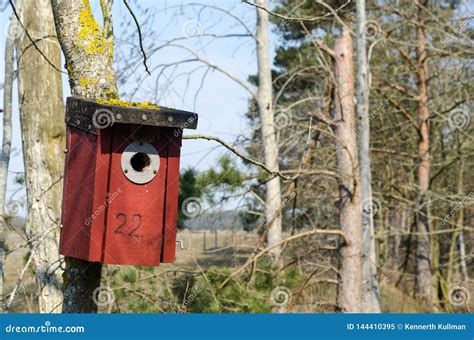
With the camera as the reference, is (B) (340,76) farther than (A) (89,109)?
Yes

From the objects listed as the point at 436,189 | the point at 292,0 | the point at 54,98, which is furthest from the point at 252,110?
the point at 54,98

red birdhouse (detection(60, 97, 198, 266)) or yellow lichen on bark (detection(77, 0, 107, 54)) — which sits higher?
yellow lichen on bark (detection(77, 0, 107, 54))

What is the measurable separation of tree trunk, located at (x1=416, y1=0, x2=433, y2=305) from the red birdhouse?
43.5 feet

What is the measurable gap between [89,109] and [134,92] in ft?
18.7

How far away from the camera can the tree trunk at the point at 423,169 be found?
1734 centimetres

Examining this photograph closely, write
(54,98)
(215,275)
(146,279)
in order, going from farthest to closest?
(146,279) < (215,275) < (54,98)

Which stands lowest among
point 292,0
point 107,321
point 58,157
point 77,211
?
point 107,321

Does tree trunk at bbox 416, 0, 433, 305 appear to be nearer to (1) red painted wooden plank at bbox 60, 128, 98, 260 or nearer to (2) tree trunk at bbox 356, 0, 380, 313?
(2) tree trunk at bbox 356, 0, 380, 313

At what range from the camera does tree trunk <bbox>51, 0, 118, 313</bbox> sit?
11.3 ft

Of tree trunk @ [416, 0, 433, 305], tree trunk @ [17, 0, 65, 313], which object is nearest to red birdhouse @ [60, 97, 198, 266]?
tree trunk @ [17, 0, 65, 313]

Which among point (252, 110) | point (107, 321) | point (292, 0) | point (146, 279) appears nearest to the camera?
point (107, 321)

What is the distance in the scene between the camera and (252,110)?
1489cm

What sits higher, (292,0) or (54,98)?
(292,0)

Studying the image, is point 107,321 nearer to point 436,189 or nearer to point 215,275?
point 215,275
